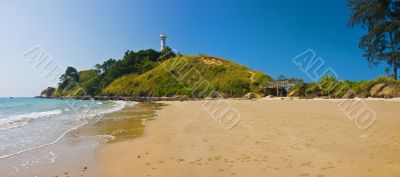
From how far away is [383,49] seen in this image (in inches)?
1331

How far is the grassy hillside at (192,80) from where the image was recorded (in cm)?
6188

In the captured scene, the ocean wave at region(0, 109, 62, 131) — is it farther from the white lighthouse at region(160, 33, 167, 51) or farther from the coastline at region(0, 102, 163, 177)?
the white lighthouse at region(160, 33, 167, 51)

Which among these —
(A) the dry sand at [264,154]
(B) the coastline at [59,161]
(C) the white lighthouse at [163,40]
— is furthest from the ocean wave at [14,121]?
(C) the white lighthouse at [163,40]

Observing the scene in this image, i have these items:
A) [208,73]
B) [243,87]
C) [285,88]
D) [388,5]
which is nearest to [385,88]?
[388,5]

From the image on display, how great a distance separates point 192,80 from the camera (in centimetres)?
7681

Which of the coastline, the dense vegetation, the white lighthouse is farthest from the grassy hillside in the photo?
the coastline

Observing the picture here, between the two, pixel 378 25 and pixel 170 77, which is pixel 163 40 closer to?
pixel 170 77

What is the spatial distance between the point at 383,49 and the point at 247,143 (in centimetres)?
3347

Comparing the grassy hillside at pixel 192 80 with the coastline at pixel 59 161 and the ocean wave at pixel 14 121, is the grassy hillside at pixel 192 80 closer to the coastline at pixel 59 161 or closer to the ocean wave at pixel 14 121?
the ocean wave at pixel 14 121

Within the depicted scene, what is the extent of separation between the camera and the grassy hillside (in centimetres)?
6188

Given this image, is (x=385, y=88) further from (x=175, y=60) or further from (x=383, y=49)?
(x=175, y=60)

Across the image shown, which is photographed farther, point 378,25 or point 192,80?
point 192,80

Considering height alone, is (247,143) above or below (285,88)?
below

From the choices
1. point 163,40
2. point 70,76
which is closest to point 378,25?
point 163,40
